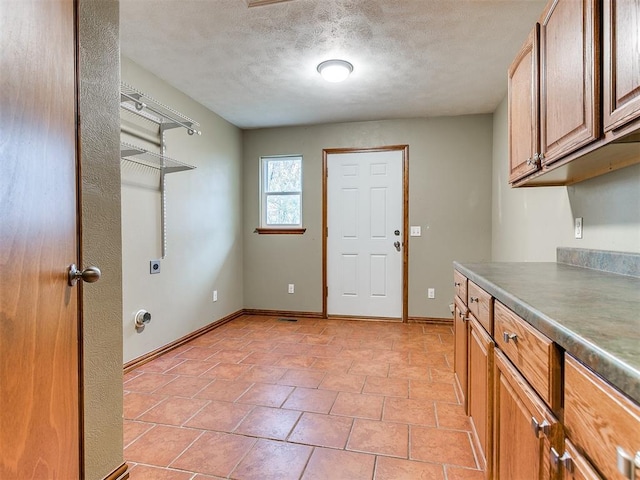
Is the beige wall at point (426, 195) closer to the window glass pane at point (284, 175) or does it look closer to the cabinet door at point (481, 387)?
the window glass pane at point (284, 175)

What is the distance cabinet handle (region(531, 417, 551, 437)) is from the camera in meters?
0.78

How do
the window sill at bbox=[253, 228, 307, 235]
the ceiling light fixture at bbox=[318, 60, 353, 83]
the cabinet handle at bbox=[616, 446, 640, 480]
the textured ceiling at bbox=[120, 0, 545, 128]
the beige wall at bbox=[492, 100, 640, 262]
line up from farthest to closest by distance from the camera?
1. the window sill at bbox=[253, 228, 307, 235]
2. the ceiling light fixture at bbox=[318, 60, 353, 83]
3. the textured ceiling at bbox=[120, 0, 545, 128]
4. the beige wall at bbox=[492, 100, 640, 262]
5. the cabinet handle at bbox=[616, 446, 640, 480]

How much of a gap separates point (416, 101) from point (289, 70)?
4.62ft

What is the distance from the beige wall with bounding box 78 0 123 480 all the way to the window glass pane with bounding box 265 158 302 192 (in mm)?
3089

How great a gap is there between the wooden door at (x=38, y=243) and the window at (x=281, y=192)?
3.30m

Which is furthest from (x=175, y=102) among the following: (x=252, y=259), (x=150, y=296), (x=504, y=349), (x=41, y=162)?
(x=504, y=349)

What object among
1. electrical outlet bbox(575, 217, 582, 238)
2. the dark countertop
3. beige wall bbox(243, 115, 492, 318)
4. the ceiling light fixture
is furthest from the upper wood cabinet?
beige wall bbox(243, 115, 492, 318)

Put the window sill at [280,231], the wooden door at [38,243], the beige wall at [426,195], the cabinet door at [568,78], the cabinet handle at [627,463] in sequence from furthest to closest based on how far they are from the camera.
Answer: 1. the window sill at [280,231]
2. the beige wall at [426,195]
3. the cabinet door at [568,78]
4. the wooden door at [38,243]
5. the cabinet handle at [627,463]

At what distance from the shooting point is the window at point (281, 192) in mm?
4484

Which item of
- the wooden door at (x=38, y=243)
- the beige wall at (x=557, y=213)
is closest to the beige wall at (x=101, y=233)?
the wooden door at (x=38, y=243)

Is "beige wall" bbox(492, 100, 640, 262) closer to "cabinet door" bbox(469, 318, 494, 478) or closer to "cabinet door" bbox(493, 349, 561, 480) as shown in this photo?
"cabinet door" bbox(469, 318, 494, 478)

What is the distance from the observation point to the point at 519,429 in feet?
3.23

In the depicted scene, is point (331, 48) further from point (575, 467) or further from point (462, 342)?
point (575, 467)

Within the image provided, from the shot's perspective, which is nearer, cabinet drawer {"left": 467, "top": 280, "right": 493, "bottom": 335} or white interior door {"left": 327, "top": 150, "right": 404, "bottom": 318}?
cabinet drawer {"left": 467, "top": 280, "right": 493, "bottom": 335}
